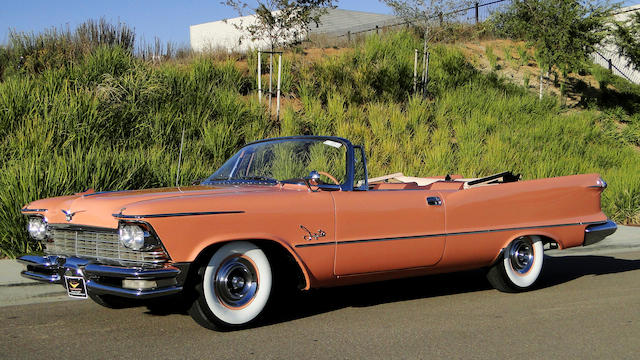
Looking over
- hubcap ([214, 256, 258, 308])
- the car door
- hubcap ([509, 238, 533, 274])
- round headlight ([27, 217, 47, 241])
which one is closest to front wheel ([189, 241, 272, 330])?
hubcap ([214, 256, 258, 308])

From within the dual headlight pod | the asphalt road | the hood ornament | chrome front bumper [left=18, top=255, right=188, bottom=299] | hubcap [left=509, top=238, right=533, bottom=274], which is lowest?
the asphalt road

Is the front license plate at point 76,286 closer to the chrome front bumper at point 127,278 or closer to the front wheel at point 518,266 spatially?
the chrome front bumper at point 127,278

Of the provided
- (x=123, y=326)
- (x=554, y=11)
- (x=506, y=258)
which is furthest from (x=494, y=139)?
(x=123, y=326)

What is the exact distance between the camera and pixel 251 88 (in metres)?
18.8

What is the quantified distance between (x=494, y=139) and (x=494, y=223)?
33.7 feet

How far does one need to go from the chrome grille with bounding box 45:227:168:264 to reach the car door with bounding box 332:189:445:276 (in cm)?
147

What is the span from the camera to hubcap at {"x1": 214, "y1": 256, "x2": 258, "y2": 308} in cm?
489

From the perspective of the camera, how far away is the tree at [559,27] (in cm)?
2184

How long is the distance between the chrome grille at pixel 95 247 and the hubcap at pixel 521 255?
348cm

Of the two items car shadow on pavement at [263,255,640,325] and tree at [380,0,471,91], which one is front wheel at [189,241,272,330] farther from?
tree at [380,0,471,91]

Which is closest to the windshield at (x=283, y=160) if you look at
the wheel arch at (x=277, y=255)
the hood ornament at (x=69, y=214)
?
the wheel arch at (x=277, y=255)

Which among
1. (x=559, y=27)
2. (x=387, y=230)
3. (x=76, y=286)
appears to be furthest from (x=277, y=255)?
(x=559, y=27)

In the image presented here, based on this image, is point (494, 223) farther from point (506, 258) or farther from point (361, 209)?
point (361, 209)

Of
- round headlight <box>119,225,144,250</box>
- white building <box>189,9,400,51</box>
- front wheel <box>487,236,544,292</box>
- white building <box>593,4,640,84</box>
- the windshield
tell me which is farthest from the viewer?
white building <box>189,9,400,51</box>
